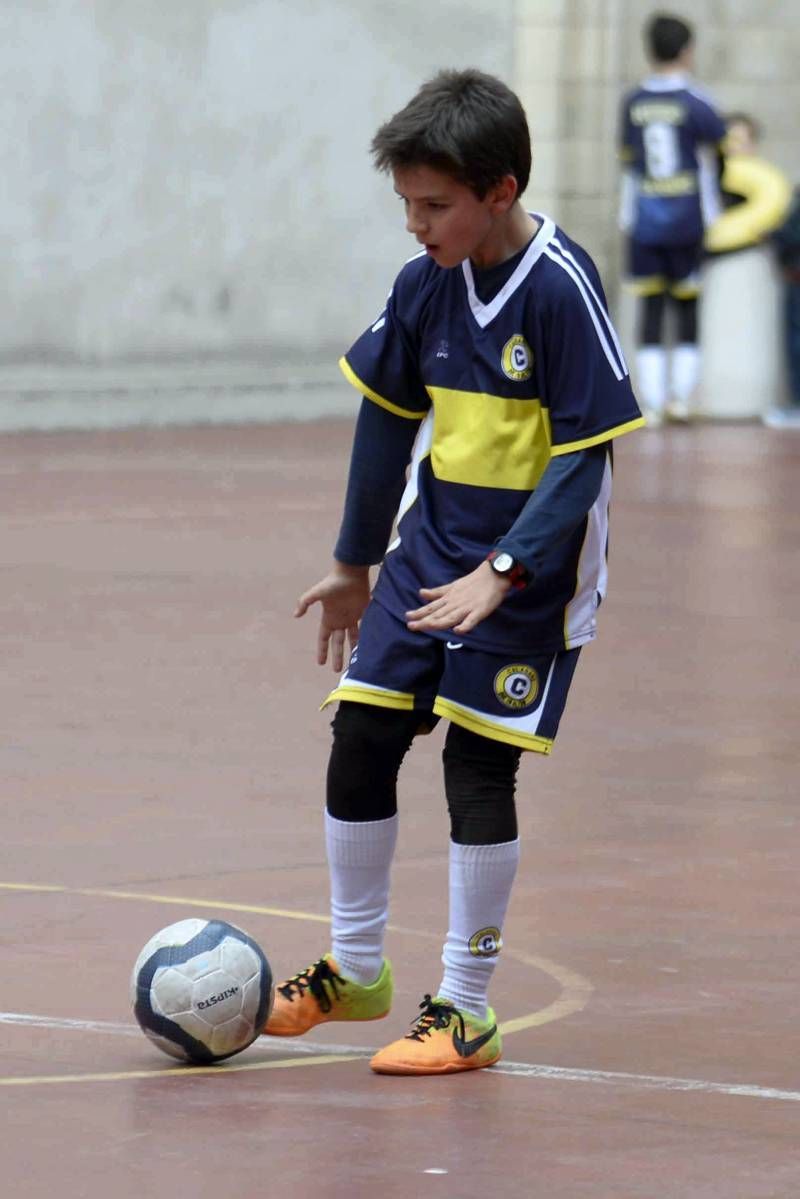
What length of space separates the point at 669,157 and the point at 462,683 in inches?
558

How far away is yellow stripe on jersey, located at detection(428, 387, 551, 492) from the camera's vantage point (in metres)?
4.82

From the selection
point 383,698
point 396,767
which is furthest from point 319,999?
point 383,698

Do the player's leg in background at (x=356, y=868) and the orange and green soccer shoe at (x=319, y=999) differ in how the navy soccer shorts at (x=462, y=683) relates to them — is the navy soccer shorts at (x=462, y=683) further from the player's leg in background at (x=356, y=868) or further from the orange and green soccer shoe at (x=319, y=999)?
the orange and green soccer shoe at (x=319, y=999)

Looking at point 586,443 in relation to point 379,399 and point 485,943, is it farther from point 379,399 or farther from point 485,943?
point 485,943

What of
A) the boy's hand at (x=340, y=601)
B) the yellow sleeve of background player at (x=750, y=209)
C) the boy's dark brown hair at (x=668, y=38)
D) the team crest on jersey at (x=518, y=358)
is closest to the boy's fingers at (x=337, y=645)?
the boy's hand at (x=340, y=601)

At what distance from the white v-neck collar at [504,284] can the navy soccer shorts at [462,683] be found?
546mm

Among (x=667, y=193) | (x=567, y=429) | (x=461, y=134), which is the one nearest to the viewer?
(x=461, y=134)

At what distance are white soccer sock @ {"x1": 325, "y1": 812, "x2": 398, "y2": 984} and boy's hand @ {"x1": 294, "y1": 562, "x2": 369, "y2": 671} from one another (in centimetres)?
37

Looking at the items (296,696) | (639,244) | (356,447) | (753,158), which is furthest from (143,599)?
(753,158)

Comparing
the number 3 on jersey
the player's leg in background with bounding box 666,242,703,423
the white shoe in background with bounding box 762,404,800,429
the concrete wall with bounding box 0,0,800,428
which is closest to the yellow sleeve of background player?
the player's leg in background with bounding box 666,242,703,423

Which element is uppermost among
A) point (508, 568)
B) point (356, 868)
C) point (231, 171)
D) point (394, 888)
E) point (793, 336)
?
point (231, 171)

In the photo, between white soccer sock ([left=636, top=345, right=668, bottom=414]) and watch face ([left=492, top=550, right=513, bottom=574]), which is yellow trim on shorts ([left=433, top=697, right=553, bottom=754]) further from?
white soccer sock ([left=636, top=345, right=668, bottom=414])

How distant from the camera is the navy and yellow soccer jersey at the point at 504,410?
4.75 meters

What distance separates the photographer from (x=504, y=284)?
479 cm
